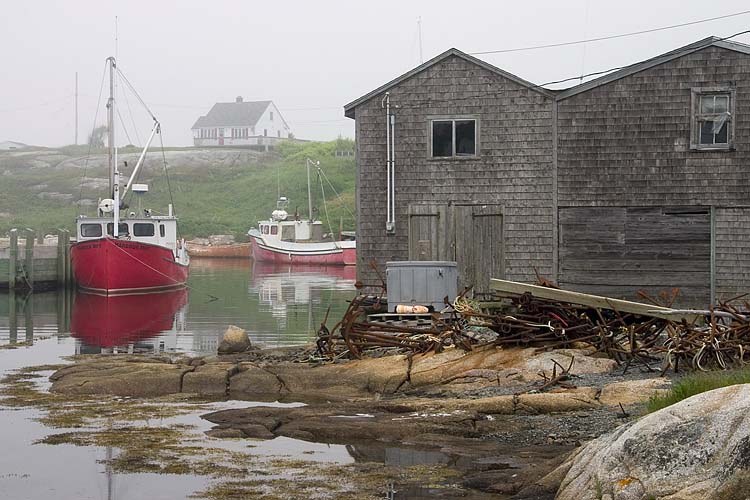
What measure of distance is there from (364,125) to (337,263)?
1507 inches

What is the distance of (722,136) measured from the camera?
71.5 feet

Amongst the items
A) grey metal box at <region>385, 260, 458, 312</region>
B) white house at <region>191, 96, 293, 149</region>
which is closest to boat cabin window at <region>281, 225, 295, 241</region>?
grey metal box at <region>385, 260, 458, 312</region>

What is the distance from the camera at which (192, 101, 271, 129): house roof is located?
122 meters

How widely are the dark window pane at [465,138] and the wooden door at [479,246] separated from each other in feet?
3.90

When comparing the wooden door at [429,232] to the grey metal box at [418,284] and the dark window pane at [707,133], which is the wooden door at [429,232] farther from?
the dark window pane at [707,133]

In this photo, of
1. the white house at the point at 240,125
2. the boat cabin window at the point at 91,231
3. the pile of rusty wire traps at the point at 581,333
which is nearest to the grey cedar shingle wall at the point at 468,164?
the pile of rusty wire traps at the point at 581,333

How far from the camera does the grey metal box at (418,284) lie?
19906 mm

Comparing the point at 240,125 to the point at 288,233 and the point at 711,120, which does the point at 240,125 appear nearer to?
the point at 288,233

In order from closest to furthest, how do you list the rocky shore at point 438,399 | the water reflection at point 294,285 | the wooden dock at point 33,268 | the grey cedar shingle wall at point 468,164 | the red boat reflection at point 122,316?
the rocky shore at point 438,399 → the grey cedar shingle wall at point 468,164 → the red boat reflection at point 122,316 → the water reflection at point 294,285 → the wooden dock at point 33,268

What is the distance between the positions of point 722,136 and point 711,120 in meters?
0.40

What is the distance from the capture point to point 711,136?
2184 centimetres

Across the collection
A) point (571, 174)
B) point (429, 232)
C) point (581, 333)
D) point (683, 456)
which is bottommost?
point (683, 456)

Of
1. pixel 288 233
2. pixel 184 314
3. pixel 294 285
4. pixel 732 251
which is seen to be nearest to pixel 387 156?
pixel 732 251

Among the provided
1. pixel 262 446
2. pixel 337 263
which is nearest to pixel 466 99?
pixel 262 446
